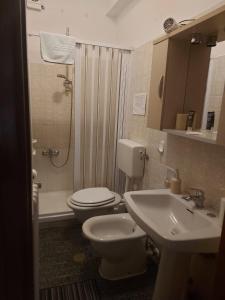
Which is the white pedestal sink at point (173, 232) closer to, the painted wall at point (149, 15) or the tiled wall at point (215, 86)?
the tiled wall at point (215, 86)

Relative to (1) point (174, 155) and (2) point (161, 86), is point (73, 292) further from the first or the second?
(2) point (161, 86)

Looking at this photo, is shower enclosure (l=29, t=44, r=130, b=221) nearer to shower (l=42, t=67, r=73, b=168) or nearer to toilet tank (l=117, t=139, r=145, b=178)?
shower (l=42, t=67, r=73, b=168)

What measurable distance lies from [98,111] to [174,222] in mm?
1338

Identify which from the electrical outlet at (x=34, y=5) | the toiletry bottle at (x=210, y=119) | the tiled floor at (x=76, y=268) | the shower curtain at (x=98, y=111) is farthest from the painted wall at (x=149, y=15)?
the tiled floor at (x=76, y=268)

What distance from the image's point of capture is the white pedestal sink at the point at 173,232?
98 centimetres

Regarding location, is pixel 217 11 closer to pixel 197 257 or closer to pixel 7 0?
pixel 7 0

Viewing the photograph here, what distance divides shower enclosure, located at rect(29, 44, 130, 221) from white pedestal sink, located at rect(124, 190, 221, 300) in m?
0.98

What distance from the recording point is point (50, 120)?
277cm

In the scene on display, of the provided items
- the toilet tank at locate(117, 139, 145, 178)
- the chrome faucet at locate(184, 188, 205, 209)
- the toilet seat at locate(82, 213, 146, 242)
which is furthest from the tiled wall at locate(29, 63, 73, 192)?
the chrome faucet at locate(184, 188, 205, 209)

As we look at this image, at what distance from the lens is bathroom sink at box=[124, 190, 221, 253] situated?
3.21 ft

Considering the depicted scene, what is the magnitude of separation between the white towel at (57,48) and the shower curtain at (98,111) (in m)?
0.11

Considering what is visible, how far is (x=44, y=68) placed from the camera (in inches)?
103

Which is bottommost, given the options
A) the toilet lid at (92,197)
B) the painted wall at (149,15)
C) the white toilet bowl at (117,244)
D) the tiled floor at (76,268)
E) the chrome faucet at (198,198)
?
the tiled floor at (76,268)

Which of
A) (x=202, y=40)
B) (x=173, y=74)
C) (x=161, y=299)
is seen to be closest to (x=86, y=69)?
(x=173, y=74)
